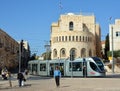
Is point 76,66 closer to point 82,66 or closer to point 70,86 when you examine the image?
point 82,66

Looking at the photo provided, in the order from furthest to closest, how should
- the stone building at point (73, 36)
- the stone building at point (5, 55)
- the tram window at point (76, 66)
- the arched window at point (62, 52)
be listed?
the arched window at point (62, 52) → the stone building at point (73, 36) → the stone building at point (5, 55) → the tram window at point (76, 66)

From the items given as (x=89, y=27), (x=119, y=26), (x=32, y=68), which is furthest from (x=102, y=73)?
(x=89, y=27)

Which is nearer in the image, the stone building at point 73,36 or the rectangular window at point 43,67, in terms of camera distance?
the rectangular window at point 43,67

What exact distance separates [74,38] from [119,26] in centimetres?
1347

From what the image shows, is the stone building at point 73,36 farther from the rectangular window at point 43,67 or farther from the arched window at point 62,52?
the rectangular window at point 43,67

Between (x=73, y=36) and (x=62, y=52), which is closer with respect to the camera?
(x=73, y=36)

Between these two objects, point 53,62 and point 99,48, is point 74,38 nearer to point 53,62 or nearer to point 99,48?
point 99,48

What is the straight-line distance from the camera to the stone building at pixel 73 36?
113 m

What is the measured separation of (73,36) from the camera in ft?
371

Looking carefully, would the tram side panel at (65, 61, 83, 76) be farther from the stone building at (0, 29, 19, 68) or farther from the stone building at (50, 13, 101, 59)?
the stone building at (50, 13, 101, 59)

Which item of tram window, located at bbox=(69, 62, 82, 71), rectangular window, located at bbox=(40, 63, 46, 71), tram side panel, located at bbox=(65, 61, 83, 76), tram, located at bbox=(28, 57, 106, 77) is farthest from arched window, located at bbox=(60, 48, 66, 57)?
tram window, located at bbox=(69, 62, 82, 71)

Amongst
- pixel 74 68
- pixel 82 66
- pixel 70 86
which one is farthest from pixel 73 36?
pixel 70 86

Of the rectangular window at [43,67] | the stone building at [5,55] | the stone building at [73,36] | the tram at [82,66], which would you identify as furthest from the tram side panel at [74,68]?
the stone building at [73,36]

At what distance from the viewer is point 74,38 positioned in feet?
369
